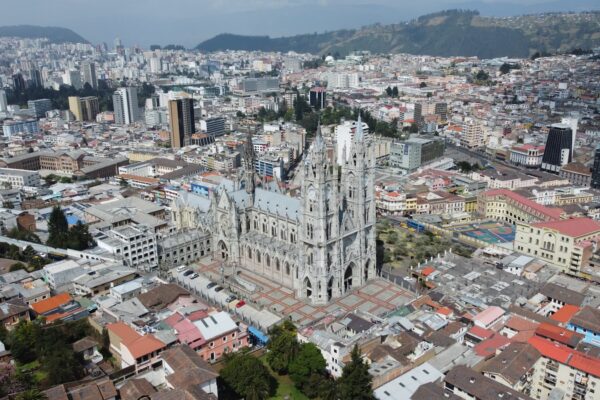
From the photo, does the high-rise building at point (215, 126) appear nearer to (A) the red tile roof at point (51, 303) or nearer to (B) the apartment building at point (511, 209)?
(B) the apartment building at point (511, 209)

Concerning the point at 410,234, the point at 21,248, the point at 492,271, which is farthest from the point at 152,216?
the point at 492,271

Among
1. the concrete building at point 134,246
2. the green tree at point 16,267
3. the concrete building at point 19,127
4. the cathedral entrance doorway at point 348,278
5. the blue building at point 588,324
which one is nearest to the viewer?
the blue building at point 588,324

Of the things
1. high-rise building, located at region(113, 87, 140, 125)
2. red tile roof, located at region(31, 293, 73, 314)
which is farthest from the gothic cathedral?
high-rise building, located at region(113, 87, 140, 125)

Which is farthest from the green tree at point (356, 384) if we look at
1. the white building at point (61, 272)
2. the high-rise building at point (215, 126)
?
the high-rise building at point (215, 126)

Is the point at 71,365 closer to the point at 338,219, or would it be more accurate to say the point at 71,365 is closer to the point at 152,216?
the point at 338,219

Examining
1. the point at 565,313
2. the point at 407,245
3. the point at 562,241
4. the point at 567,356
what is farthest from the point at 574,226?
the point at 567,356

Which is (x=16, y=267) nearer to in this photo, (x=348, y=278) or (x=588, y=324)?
(x=348, y=278)

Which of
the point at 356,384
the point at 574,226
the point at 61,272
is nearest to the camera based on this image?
the point at 356,384
